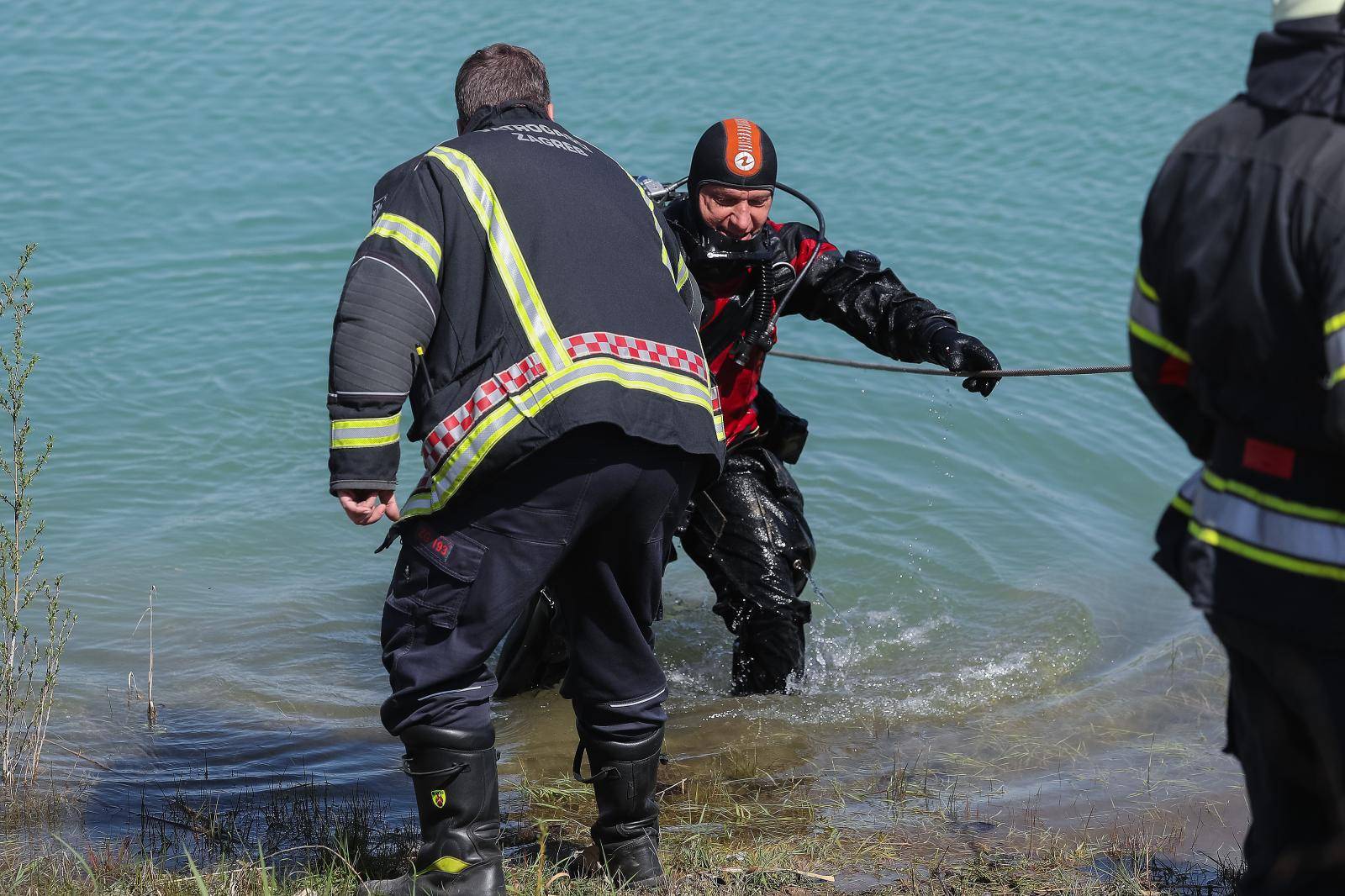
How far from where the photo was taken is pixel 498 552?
3252mm

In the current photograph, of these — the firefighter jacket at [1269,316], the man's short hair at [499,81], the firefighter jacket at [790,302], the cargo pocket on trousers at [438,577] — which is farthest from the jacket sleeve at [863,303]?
the firefighter jacket at [1269,316]

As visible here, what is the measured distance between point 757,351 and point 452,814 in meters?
1.99

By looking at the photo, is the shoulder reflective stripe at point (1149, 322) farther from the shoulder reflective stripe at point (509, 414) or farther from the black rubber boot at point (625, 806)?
the black rubber boot at point (625, 806)

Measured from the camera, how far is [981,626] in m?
6.31

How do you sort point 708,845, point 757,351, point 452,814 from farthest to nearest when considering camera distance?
point 757,351
point 708,845
point 452,814

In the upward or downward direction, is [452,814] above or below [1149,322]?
below

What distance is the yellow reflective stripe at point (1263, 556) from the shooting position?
2.20 metres

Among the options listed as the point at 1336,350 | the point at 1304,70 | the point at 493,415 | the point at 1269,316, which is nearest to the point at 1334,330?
the point at 1336,350

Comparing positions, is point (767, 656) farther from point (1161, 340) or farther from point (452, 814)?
point (1161, 340)

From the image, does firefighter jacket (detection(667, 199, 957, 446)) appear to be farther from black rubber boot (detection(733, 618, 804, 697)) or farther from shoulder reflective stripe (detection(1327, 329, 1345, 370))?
shoulder reflective stripe (detection(1327, 329, 1345, 370))

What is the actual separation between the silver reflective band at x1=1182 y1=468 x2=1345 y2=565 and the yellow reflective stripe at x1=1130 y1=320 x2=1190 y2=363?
0.21 m

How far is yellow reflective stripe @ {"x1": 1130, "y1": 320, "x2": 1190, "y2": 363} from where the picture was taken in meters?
2.43

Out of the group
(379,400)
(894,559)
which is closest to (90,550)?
(894,559)

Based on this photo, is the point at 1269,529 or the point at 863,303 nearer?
the point at 1269,529
